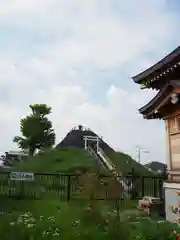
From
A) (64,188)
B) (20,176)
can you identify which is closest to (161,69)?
(20,176)

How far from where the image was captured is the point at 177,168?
10438 millimetres

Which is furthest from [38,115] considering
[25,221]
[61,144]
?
[25,221]

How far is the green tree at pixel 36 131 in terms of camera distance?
39.2m

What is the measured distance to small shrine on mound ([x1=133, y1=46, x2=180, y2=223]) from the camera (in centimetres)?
988

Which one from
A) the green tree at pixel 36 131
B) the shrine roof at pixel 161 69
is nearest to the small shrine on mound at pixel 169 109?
the shrine roof at pixel 161 69

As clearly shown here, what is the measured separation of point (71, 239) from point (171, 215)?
467cm

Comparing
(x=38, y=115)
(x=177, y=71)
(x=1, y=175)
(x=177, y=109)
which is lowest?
(x=1, y=175)

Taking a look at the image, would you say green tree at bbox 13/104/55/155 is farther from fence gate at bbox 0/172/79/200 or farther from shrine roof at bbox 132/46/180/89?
shrine roof at bbox 132/46/180/89

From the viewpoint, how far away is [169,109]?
10844 millimetres

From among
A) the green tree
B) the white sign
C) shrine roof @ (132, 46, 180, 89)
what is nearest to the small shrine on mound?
shrine roof @ (132, 46, 180, 89)

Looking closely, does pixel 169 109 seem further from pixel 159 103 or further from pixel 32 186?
pixel 32 186

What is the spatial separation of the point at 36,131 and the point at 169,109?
30.4 metres

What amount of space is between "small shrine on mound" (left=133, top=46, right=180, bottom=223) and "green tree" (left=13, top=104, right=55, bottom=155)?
28940 mm

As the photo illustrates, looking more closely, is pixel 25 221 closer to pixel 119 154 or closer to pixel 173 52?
pixel 173 52
